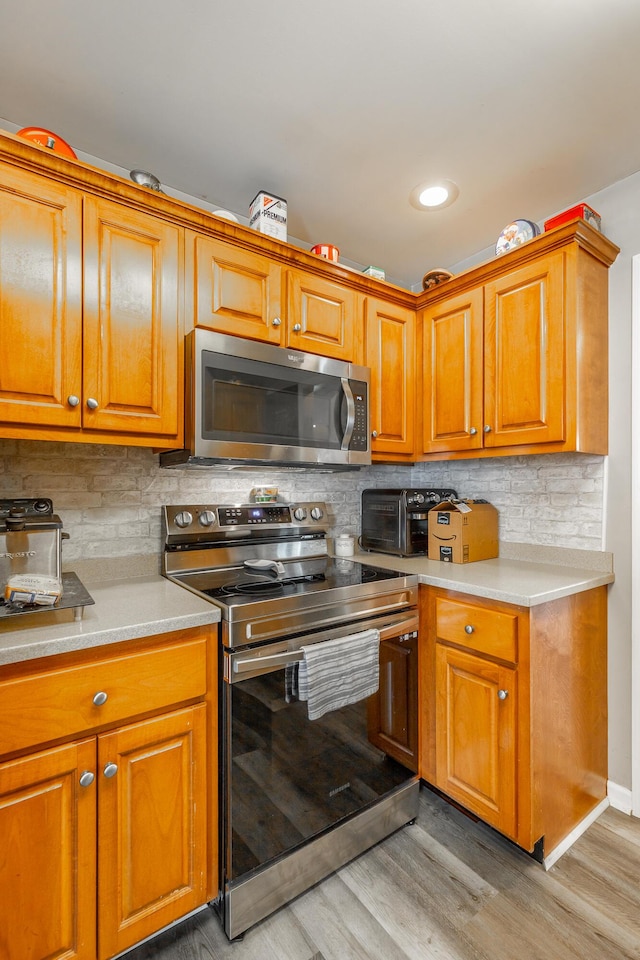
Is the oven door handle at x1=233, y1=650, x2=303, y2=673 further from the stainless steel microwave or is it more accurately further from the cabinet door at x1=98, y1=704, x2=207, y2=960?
the stainless steel microwave

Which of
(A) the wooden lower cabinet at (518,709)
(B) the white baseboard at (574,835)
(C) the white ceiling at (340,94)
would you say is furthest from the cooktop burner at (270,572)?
(C) the white ceiling at (340,94)

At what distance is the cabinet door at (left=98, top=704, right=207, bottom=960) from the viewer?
3.95 ft

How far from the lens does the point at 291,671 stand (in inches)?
57.4

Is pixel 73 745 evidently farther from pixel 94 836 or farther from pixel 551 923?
pixel 551 923

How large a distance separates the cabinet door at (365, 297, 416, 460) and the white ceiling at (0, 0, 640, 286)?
0.47 metres

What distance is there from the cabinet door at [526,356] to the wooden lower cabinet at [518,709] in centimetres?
71

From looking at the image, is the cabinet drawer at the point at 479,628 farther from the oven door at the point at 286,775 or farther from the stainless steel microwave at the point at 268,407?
the stainless steel microwave at the point at 268,407

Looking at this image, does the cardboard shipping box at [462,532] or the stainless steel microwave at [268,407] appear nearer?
the stainless steel microwave at [268,407]

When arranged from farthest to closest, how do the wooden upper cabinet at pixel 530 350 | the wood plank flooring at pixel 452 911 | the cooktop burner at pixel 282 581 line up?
the wooden upper cabinet at pixel 530 350
the cooktop burner at pixel 282 581
the wood plank flooring at pixel 452 911

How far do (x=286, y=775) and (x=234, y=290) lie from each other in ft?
5.49

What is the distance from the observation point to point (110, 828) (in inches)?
47.4

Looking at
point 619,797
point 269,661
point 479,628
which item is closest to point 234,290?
point 269,661

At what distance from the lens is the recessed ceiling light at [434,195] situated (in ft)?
6.43

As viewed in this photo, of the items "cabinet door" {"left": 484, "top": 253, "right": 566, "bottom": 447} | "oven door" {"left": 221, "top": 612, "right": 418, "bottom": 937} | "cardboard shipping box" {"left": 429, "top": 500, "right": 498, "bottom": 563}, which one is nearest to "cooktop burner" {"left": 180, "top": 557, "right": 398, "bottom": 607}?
"oven door" {"left": 221, "top": 612, "right": 418, "bottom": 937}
